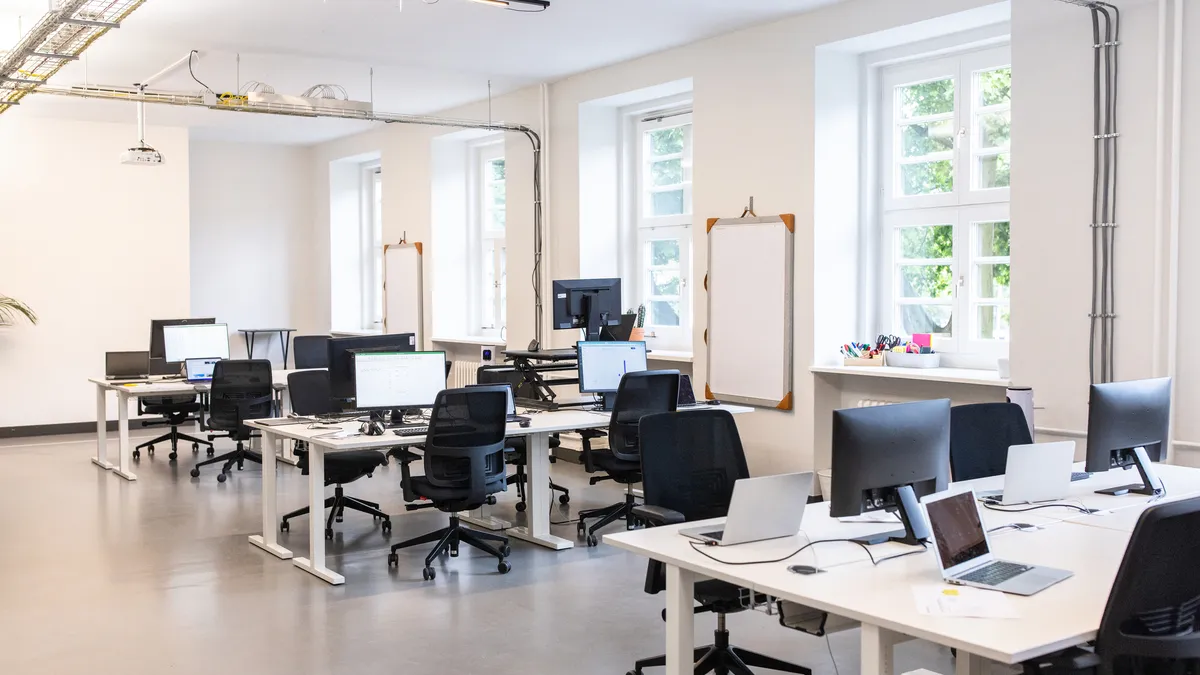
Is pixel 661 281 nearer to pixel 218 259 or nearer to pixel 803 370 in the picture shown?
pixel 803 370

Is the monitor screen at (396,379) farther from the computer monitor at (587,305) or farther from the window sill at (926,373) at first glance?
the window sill at (926,373)

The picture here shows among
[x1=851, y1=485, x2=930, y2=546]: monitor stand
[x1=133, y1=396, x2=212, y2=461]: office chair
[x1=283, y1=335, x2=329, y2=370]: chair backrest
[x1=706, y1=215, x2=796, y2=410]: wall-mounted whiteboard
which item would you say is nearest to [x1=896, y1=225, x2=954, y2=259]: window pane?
[x1=706, y1=215, x2=796, y2=410]: wall-mounted whiteboard

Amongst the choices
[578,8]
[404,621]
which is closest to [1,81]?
[578,8]

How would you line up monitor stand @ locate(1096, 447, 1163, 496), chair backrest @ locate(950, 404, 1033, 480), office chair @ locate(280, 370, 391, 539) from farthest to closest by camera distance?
office chair @ locate(280, 370, 391, 539), chair backrest @ locate(950, 404, 1033, 480), monitor stand @ locate(1096, 447, 1163, 496)

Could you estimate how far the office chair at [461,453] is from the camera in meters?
5.41

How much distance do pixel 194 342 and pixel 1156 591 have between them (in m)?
8.10

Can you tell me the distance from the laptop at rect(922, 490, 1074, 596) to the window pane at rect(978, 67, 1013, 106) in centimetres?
410

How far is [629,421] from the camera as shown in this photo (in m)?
6.12

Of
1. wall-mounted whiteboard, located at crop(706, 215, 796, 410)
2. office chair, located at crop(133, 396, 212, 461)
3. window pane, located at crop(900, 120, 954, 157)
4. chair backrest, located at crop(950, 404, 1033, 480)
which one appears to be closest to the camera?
chair backrest, located at crop(950, 404, 1033, 480)

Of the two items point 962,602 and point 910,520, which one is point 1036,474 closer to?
point 910,520

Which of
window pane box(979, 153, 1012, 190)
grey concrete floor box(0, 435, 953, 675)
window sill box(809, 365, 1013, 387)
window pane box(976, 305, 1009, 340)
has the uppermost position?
window pane box(979, 153, 1012, 190)

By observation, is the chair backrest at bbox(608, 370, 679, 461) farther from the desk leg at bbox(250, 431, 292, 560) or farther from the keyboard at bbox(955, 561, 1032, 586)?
the keyboard at bbox(955, 561, 1032, 586)

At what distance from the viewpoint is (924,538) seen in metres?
3.16

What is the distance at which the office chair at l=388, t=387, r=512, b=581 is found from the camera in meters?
5.41
